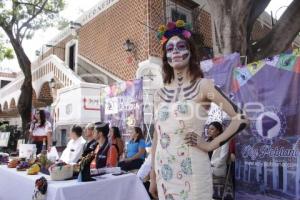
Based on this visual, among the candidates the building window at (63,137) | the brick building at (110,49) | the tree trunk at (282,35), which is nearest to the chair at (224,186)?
the tree trunk at (282,35)

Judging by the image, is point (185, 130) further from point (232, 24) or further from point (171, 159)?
point (232, 24)

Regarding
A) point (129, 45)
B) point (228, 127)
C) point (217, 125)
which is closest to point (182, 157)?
point (228, 127)

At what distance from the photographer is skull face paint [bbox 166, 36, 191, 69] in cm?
196

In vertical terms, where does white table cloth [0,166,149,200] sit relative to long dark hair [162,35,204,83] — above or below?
below

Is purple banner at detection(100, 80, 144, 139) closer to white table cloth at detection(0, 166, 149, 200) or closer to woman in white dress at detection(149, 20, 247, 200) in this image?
white table cloth at detection(0, 166, 149, 200)

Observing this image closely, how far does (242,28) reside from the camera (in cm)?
496

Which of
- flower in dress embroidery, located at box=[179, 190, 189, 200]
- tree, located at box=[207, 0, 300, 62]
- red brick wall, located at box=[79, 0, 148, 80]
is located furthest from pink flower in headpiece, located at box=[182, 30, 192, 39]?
red brick wall, located at box=[79, 0, 148, 80]

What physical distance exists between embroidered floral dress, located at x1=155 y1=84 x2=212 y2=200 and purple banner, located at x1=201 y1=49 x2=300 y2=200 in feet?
8.53

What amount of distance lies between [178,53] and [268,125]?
108 inches

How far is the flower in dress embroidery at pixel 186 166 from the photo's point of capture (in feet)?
5.70

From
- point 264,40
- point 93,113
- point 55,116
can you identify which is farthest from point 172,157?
point 55,116

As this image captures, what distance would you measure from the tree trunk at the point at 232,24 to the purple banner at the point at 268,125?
1.27ft

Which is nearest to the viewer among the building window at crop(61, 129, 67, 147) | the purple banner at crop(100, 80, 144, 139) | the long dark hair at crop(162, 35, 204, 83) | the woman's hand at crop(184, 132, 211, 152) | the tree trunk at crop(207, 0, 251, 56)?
the woman's hand at crop(184, 132, 211, 152)

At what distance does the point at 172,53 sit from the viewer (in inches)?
77.9
